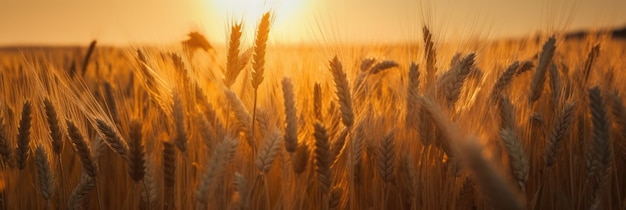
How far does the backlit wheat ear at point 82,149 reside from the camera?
47.6 inches

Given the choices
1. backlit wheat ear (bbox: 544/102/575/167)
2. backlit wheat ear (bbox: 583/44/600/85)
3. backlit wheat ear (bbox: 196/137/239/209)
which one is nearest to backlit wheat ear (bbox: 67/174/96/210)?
backlit wheat ear (bbox: 196/137/239/209)

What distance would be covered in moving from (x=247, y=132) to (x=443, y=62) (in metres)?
0.77

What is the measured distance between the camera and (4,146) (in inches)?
51.6

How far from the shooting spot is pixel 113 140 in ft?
3.92

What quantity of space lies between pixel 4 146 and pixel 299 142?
2.33 ft

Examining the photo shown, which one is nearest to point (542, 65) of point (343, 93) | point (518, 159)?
point (518, 159)

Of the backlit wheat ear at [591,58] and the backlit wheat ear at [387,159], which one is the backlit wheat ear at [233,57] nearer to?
A: the backlit wheat ear at [387,159]

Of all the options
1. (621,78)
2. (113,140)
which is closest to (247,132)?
(113,140)

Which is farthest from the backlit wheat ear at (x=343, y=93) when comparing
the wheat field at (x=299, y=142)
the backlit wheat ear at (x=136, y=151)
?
the backlit wheat ear at (x=136, y=151)

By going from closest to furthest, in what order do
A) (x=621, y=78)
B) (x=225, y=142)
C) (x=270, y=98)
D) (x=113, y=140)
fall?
(x=225, y=142), (x=113, y=140), (x=270, y=98), (x=621, y=78)

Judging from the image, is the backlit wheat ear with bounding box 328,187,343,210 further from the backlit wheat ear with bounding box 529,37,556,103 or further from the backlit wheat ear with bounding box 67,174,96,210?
the backlit wheat ear with bounding box 529,37,556,103

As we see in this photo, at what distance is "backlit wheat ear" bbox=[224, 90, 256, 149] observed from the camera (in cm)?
135

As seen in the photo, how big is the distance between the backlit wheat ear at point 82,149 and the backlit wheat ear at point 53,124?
9 cm

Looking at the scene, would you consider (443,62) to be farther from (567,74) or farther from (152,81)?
(152,81)
